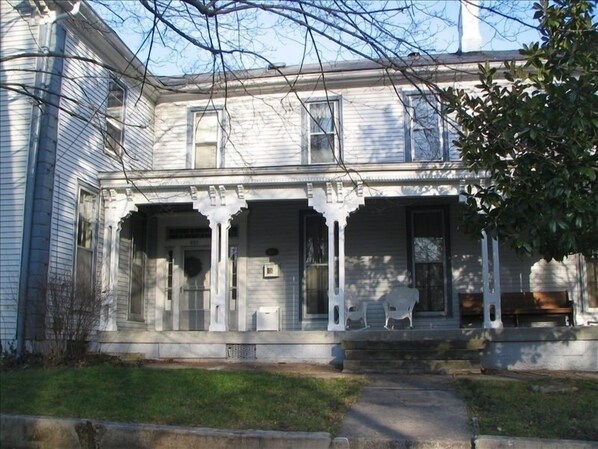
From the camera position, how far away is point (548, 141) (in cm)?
628

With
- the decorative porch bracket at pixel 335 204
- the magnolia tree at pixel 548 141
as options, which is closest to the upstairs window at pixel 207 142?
the decorative porch bracket at pixel 335 204

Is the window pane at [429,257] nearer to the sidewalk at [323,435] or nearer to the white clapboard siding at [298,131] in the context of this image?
the white clapboard siding at [298,131]

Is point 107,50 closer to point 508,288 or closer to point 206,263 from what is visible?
point 206,263

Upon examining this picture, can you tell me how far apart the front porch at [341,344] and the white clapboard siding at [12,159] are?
73.1 inches

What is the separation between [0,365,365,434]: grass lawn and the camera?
22.0 feet

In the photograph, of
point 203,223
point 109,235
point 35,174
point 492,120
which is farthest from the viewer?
point 203,223

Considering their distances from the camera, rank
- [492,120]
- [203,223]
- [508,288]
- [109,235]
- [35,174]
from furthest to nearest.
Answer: [203,223]
[508,288]
[109,235]
[35,174]
[492,120]

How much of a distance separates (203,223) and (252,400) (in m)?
7.69

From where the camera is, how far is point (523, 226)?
261 inches

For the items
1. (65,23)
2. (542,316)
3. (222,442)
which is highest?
(65,23)

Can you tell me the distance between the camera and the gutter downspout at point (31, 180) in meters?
10.6

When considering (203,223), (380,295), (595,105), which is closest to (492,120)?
(595,105)

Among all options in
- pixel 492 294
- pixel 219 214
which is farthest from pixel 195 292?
pixel 492 294

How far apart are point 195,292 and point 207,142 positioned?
137 inches
